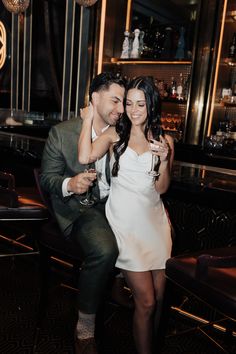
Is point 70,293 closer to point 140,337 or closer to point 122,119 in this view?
point 140,337

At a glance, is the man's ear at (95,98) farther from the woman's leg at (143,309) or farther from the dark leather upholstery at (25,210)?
the woman's leg at (143,309)

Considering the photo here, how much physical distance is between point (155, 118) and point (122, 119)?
0.18 m

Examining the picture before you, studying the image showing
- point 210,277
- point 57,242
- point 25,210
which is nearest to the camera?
point 210,277

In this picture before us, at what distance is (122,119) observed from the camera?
2.00 m

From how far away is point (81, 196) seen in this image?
1.99 metres

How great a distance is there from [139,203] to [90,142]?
15.2 inches

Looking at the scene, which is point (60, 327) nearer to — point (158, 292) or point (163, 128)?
point (158, 292)

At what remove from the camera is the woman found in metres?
1.76

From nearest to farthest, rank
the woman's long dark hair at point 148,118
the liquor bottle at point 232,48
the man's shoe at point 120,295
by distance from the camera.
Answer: the woman's long dark hair at point 148,118, the man's shoe at point 120,295, the liquor bottle at point 232,48

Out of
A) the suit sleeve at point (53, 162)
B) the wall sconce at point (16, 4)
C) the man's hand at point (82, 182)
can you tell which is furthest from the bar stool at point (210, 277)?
the wall sconce at point (16, 4)

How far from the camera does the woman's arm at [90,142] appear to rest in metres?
1.91

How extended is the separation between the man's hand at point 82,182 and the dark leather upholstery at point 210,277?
1.62 feet

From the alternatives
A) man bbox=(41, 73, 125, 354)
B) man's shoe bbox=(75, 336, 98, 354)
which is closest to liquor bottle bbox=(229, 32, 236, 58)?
man bbox=(41, 73, 125, 354)

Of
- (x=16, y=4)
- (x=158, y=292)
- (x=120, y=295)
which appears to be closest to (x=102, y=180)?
(x=158, y=292)
